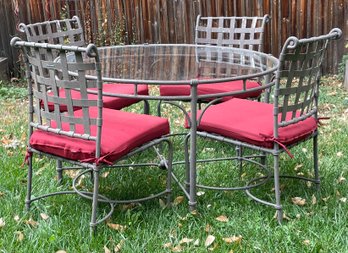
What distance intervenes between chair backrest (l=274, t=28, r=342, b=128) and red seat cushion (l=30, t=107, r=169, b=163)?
0.72 m

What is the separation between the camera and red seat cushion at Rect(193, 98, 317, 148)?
3.09 metres

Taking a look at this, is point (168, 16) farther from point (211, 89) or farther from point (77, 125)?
point (77, 125)

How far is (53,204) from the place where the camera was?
11.1 ft

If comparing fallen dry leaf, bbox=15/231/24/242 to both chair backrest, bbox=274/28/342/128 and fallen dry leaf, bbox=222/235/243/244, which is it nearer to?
fallen dry leaf, bbox=222/235/243/244

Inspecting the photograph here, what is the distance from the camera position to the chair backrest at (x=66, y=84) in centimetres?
273

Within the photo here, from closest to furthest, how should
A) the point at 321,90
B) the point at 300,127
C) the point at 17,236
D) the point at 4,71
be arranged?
the point at 17,236 < the point at 300,127 < the point at 321,90 < the point at 4,71

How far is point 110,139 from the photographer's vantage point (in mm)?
2953

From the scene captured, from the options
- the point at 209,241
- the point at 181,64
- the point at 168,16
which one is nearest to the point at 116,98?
the point at 181,64

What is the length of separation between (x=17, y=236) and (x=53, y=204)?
0.41 metres

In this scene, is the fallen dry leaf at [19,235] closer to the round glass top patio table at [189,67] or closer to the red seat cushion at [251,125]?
the round glass top patio table at [189,67]

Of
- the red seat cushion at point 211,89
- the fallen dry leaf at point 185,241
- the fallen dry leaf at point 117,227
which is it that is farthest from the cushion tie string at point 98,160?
the red seat cushion at point 211,89

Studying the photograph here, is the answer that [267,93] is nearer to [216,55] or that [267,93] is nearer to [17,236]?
[216,55]

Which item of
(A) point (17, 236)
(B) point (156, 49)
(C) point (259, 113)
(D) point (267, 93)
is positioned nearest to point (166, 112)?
(B) point (156, 49)

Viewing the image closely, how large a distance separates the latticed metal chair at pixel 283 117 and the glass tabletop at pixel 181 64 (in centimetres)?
24
